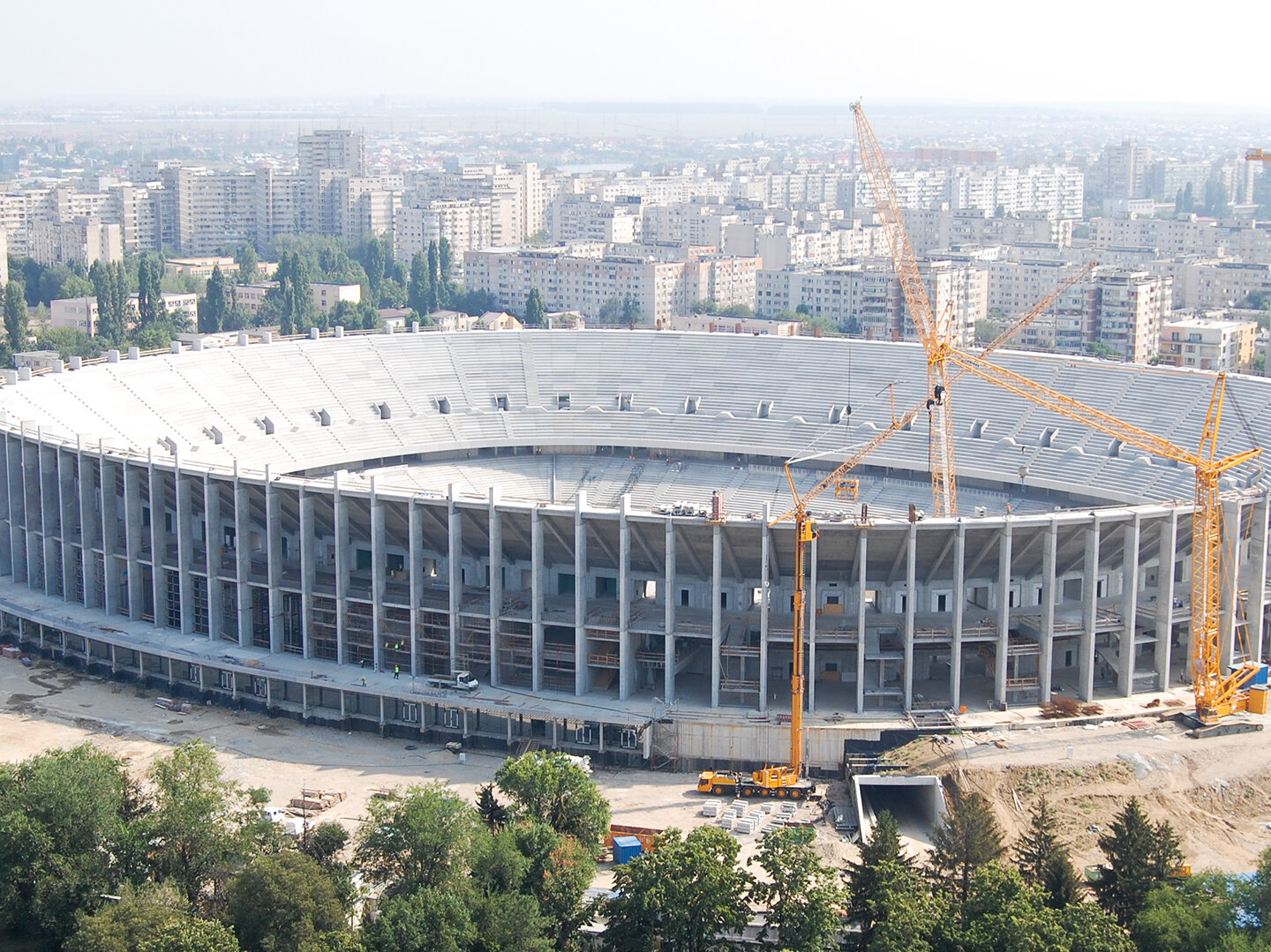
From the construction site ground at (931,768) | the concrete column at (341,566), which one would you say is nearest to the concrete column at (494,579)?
the construction site ground at (931,768)

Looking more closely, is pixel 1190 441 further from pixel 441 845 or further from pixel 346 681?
pixel 441 845

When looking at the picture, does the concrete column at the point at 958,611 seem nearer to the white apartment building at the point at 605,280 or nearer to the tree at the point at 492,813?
the tree at the point at 492,813

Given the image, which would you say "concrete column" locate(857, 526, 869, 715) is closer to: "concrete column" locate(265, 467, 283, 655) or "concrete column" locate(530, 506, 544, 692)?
"concrete column" locate(530, 506, 544, 692)

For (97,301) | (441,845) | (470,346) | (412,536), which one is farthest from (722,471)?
(97,301)

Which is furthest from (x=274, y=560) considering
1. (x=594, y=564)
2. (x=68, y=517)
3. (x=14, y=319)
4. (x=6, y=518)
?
(x=14, y=319)

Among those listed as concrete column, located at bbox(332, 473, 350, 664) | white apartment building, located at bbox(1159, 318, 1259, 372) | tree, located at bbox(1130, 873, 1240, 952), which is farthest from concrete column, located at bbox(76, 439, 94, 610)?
white apartment building, located at bbox(1159, 318, 1259, 372)

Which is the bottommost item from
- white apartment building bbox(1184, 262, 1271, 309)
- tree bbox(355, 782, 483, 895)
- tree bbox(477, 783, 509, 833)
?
tree bbox(477, 783, 509, 833)
